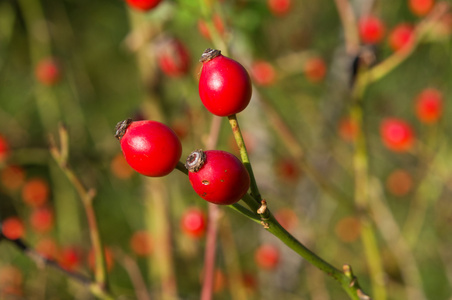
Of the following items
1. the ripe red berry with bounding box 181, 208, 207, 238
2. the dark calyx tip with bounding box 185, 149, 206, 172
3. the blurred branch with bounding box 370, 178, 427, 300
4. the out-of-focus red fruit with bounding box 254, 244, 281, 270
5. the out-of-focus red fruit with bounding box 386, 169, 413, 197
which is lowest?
the out-of-focus red fruit with bounding box 386, 169, 413, 197

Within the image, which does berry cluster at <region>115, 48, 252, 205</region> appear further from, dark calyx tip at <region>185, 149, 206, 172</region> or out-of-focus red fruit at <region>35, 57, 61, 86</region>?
out-of-focus red fruit at <region>35, 57, 61, 86</region>

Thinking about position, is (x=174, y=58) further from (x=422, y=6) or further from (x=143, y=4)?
(x=422, y=6)

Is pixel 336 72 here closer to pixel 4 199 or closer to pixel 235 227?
pixel 235 227

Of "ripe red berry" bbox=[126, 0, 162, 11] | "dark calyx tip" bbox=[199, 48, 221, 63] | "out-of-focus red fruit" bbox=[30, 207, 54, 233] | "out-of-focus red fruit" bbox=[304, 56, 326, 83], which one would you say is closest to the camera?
"dark calyx tip" bbox=[199, 48, 221, 63]

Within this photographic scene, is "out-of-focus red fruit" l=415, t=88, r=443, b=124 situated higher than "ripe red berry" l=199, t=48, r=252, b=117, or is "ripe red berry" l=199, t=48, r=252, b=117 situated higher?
"ripe red berry" l=199, t=48, r=252, b=117

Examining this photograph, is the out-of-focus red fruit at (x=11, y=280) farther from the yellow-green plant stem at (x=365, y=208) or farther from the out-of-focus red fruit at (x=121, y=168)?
the yellow-green plant stem at (x=365, y=208)

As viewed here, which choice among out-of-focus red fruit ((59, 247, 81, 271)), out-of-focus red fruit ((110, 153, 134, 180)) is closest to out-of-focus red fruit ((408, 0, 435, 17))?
out-of-focus red fruit ((110, 153, 134, 180))

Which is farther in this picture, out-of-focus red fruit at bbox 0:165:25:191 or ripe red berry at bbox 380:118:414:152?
out-of-focus red fruit at bbox 0:165:25:191
